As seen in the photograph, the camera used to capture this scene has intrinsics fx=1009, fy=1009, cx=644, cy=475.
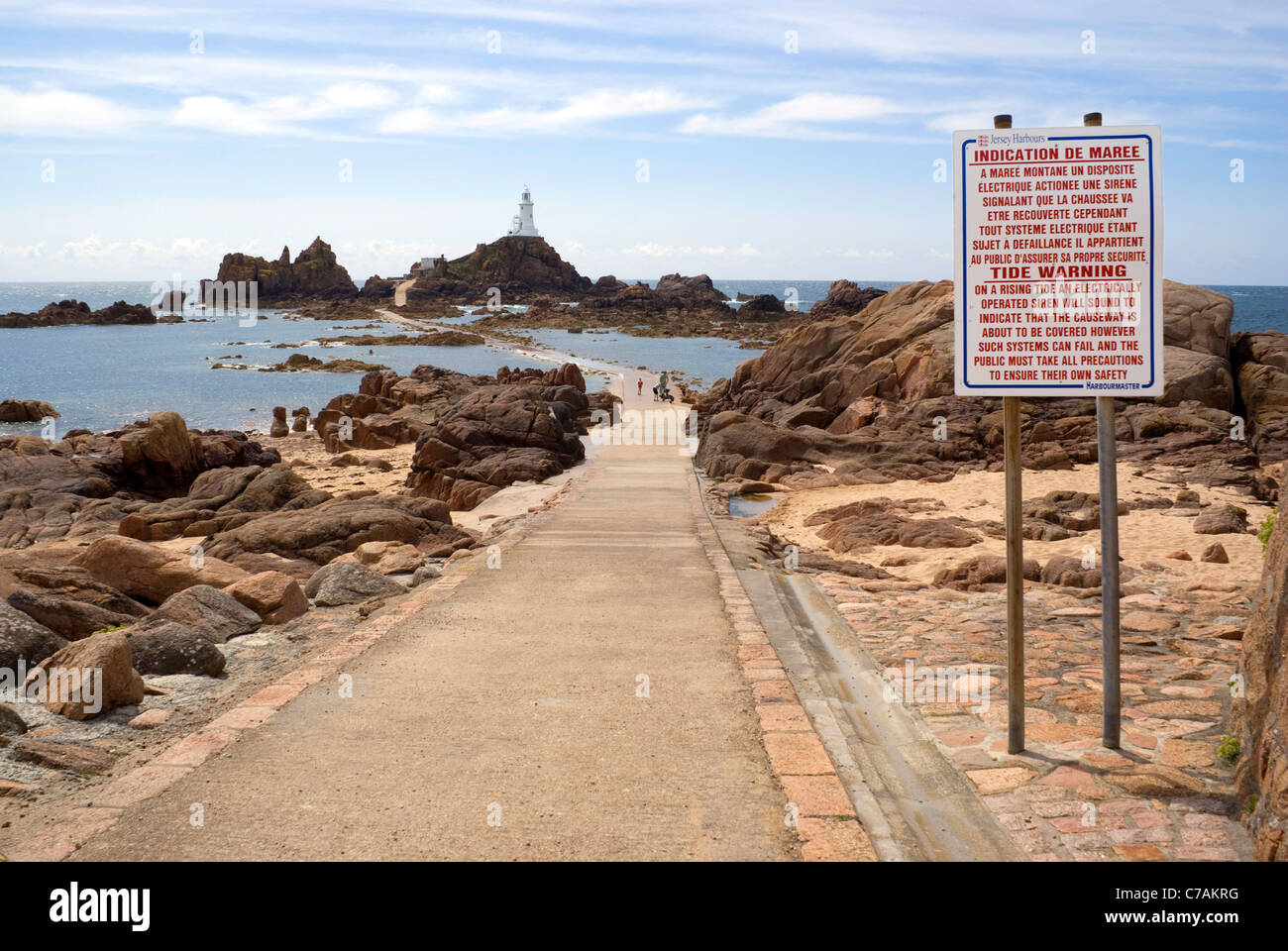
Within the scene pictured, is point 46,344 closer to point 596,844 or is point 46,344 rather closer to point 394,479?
point 394,479

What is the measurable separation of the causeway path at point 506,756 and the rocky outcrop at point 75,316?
392 ft

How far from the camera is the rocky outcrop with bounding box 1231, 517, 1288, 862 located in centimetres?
340

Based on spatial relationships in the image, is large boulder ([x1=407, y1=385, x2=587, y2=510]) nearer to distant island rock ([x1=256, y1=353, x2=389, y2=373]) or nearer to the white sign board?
the white sign board

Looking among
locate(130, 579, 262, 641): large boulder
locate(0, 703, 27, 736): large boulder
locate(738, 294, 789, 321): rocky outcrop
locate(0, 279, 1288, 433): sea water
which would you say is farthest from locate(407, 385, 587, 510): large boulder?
locate(738, 294, 789, 321): rocky outcrop

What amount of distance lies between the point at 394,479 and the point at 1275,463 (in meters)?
16.6

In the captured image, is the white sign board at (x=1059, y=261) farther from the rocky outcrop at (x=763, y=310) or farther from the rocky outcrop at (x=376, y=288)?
the rocky outcrop at (x=376, y=288)

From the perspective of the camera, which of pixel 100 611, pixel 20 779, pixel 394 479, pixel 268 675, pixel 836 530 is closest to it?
pixel 20 779

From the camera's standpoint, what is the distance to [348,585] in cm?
786

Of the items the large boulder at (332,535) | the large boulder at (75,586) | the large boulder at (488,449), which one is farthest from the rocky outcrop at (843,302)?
the large boulder at (75,586)

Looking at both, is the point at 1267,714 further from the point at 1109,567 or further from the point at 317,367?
the point at 317,367

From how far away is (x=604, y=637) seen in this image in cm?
647

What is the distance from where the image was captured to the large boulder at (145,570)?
8656 millimetres

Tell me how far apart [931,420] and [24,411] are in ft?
114
